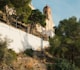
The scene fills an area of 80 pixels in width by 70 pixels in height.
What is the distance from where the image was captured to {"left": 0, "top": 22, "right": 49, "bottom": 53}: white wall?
31.6 m

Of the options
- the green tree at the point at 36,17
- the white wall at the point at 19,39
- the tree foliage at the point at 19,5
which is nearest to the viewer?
the white wall at the point at 19,39

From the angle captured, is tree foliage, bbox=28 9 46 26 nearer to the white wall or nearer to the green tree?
the green tree

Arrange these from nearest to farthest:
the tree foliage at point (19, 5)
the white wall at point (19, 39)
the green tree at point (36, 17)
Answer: the white wall at point (19, 39) < the tree foliage at point (19, 5) < the green tree at point (36, 17)

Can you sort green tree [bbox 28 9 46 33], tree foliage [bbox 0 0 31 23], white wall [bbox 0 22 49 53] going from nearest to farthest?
white wall [bbox 0 22 49 53]
tree foliage [bbox 0 0 31 23]
green tree [bbox 28 9 46 33]

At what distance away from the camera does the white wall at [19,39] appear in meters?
31.6

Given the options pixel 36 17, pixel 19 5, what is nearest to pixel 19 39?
pixel 19 5

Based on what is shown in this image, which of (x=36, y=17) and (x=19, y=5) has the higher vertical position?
(x=36, y=17)

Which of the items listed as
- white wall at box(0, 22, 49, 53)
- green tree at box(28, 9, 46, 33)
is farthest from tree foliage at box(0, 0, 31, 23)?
green tree at box(28, 9, 46, 33)

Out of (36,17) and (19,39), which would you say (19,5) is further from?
(36,17)

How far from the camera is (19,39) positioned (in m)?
34.6

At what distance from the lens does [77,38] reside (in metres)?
37.9

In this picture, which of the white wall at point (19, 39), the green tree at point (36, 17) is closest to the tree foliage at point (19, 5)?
the white wall at point (19, 39)

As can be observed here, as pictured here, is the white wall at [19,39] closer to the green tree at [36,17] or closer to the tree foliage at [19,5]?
the tree foliage at [19,5]

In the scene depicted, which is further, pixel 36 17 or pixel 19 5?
pixel 36 17
